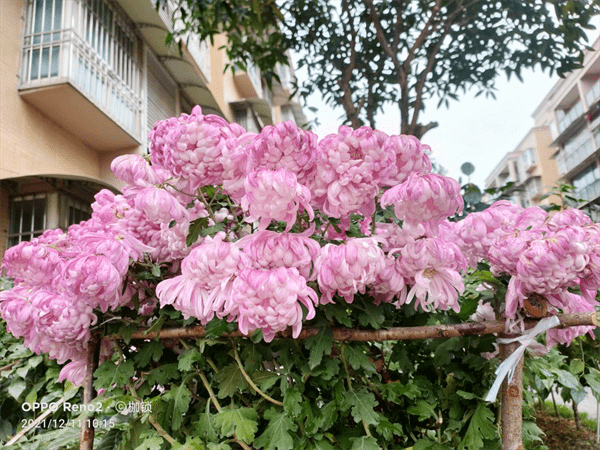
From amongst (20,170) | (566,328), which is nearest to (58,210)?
(20,170)

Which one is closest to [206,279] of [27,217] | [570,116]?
[27,217]

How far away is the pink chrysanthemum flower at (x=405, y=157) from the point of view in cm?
87

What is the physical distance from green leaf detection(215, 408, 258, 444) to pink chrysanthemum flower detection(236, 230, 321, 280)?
334 millimetres

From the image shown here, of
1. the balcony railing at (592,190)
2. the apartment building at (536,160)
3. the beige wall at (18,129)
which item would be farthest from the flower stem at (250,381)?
the apartment building at (536,160)

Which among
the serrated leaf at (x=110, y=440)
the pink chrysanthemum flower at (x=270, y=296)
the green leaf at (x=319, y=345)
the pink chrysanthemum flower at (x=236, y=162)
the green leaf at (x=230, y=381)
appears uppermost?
the pink chrysanthemum flower at (x=236, y=162)

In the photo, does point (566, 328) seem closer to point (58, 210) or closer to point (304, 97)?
point (304, 97)

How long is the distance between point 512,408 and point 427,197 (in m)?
0.51

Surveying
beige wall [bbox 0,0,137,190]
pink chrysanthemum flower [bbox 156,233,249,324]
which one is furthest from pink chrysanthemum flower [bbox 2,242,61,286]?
beige wall [bbox 0,0,137,190]

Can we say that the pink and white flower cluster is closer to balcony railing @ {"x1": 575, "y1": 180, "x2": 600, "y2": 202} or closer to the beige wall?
the beige wall

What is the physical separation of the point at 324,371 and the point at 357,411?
0.33ft

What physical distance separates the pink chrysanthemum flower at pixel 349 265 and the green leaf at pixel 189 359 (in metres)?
0.38

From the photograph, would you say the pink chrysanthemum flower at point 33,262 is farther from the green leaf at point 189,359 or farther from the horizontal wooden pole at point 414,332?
the horizontal wooden pole at point 414,332

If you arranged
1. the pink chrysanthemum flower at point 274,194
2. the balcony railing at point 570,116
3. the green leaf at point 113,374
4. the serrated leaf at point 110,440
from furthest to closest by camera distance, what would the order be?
the balcony railing at point 570,116
the serrated leaf at point 110,440
the green leaf at point 113,374
the pink chrysanthemum flower at point 274,194

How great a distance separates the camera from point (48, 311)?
105 centimetres
